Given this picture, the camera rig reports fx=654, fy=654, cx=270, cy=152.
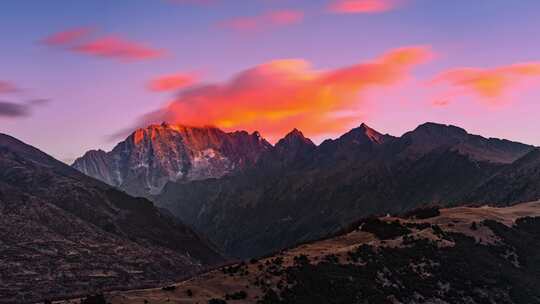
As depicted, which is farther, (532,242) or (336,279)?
(532,242)

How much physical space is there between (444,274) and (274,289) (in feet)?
118

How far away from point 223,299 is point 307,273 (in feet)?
61.8

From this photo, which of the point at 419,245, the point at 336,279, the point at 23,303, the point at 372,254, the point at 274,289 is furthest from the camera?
the point at 23,303

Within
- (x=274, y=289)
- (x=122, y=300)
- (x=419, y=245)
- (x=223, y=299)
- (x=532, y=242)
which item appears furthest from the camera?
(x=532, y=242)

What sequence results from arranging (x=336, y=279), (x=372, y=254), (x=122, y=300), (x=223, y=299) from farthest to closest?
(x=372, y=254) < (x=336, y=279) < (x=223, y=299) < (x=122, y=300)

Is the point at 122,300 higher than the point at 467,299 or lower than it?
higher

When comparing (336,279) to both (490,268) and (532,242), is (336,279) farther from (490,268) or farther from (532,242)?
(532,242)

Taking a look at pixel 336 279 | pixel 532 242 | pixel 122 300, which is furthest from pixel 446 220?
pixel 122 300

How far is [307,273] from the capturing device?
100000mm

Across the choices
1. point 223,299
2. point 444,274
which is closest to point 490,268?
point 444,274

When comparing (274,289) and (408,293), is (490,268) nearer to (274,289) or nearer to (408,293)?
(408,293)

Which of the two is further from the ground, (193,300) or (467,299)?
(193,300)

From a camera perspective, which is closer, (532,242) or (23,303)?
(532,242)

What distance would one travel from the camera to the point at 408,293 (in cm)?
10275
